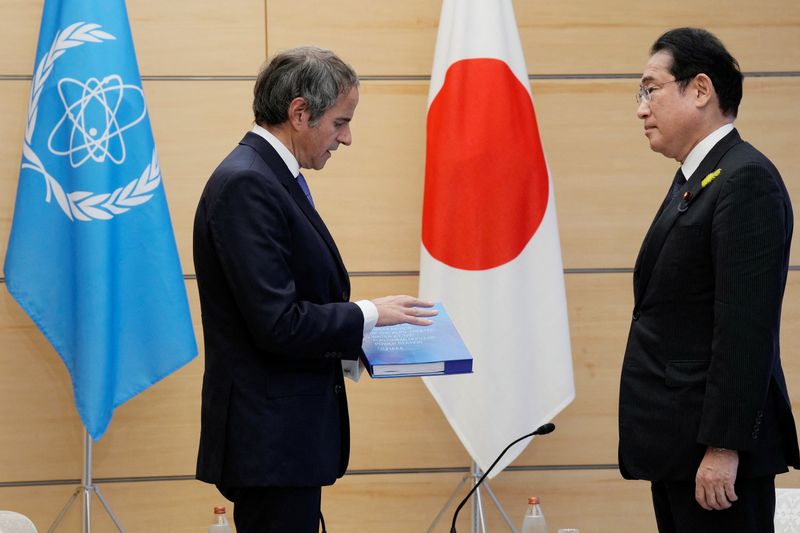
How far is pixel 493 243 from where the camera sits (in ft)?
12.0

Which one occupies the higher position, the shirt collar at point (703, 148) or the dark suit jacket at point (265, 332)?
the shirt collar at point (703, 148)

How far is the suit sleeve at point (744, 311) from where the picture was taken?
2055 millimetres

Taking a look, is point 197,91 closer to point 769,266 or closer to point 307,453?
point 307,453

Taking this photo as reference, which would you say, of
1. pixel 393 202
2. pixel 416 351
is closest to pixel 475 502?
pixel 393 202

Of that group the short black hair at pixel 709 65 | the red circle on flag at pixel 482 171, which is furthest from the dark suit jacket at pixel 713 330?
the red circle on flag at pixel 482 171

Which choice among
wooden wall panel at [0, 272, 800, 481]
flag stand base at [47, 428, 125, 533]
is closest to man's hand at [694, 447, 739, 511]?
wooden wall panel at [0, 272, 800, 481]

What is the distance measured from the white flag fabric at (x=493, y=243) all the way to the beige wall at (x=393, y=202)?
0.38 metres

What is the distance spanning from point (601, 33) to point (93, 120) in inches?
85.2

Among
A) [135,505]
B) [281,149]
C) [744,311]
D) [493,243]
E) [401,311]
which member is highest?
[281,149]

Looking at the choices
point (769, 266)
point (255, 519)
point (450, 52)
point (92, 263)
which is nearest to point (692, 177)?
point (769, 266)

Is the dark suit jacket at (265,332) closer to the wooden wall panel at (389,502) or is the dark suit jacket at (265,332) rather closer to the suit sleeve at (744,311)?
the suit sleeve at (744,311)

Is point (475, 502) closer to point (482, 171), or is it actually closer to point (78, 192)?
point (482, 171)

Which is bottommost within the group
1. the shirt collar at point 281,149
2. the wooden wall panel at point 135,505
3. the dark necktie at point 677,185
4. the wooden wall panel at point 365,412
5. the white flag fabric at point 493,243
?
the wooden wall panel at point 135,505

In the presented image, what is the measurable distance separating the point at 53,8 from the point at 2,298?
1235 millimetres
